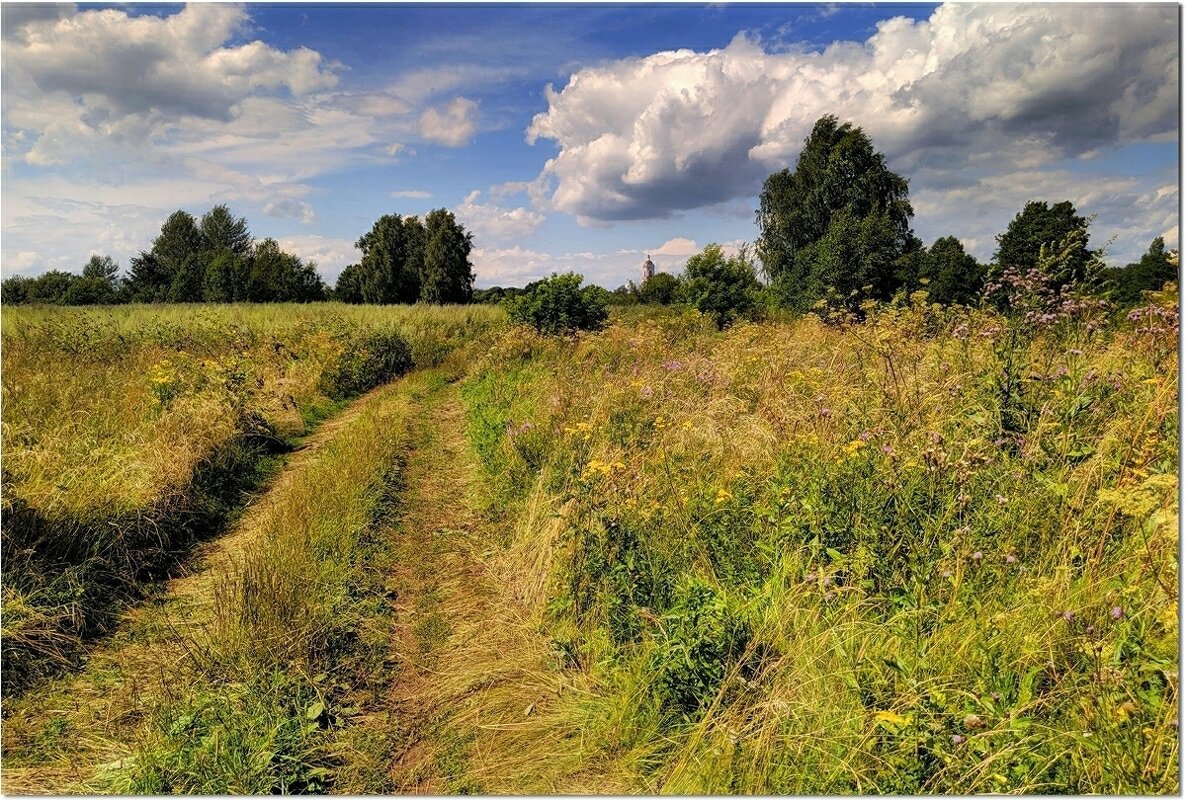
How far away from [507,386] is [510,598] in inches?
276

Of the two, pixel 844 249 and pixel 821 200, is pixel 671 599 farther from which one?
pixel 821 200

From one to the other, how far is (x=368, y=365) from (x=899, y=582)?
14701 millimetres

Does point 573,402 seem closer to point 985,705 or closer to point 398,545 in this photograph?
point 398,545

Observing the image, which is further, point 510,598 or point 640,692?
point 510,598

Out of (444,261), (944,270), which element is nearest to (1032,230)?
(944,270)

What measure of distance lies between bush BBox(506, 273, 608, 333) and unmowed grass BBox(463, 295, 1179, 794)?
454 inches

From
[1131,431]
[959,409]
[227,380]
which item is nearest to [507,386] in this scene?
[227,380]

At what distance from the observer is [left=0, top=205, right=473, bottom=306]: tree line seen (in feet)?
157

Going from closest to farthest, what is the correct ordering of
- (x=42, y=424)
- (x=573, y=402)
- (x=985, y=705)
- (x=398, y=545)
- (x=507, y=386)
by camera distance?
(x=985, y=705) < (x=398, y=545) < (x=42, y=424) < (x=573, y=402) < (x=507, y=386)

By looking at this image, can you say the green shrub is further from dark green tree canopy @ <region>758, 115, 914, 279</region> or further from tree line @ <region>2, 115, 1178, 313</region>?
dark green tree canopy @ <region>758, 115, 914, 279</region>

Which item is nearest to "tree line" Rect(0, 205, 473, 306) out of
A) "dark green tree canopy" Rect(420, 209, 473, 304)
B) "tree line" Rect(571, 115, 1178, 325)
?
"dark green tree canopy" Rect(420, 209, 473, 304)

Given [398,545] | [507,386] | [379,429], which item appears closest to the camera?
[398,545]

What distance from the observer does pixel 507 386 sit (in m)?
11.1

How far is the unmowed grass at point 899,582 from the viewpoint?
6.84ft
